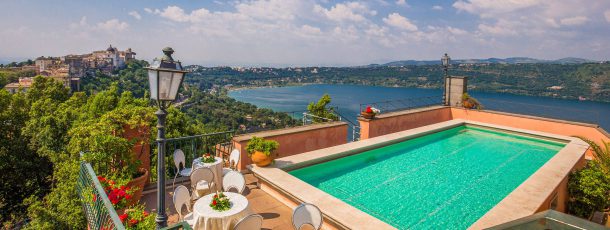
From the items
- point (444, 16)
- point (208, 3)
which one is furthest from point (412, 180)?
point (444, 16)

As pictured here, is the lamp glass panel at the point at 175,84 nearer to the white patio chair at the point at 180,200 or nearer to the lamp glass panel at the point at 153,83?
the lamp glass panel at the point at 153,83

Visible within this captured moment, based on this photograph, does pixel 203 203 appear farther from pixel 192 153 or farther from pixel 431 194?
pixel 431 194

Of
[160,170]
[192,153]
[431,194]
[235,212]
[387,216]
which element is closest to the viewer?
[160,170]

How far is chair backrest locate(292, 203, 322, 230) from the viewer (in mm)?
3996

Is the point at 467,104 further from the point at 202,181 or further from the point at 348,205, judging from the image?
the point at 202,181

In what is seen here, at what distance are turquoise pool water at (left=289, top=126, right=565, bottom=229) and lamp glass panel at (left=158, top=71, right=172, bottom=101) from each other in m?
4.06

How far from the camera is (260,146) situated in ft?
21.7

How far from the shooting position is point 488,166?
8.48m

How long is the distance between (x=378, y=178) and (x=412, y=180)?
0.77 m

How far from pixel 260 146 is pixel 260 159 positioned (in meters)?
0.28

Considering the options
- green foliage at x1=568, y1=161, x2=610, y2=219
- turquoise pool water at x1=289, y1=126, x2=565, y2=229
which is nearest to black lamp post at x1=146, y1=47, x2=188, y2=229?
turquoise pool water at x1=289, y1=126, x2=565, y2=229

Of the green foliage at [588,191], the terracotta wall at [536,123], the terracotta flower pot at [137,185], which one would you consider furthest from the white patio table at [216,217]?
the terracotta wall at [536,123]

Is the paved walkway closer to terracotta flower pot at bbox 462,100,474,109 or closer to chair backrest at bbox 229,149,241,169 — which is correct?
chair backrest at bbox 229,149,241,169

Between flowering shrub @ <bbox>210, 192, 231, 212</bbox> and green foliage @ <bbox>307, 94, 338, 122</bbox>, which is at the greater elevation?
green foliage @ <bbox>307, 94, 338, 122</bbox>
